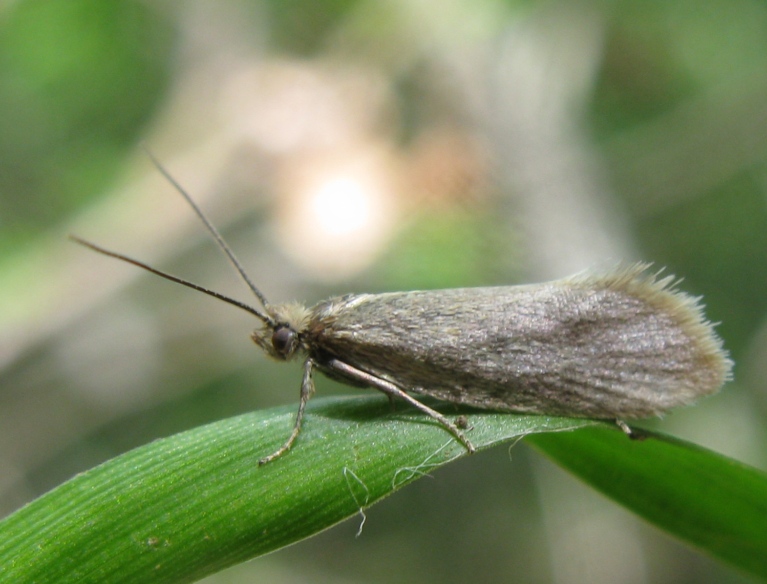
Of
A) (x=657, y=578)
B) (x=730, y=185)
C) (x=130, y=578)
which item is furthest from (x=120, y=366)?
(x=730, y=185)

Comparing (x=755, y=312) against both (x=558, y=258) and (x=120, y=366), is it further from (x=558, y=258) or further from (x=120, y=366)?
(x=120, y=366)

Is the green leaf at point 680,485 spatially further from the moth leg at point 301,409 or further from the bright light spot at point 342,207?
the bright light spot at point 342,207

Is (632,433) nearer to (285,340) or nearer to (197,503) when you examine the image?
(197,503)

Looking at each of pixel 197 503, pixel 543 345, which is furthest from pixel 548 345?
pixel 197 503

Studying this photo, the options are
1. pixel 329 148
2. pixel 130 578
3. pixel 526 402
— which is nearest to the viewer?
pixel 130 578

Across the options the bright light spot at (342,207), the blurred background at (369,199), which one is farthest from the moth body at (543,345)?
the bright light spot at (342,207)

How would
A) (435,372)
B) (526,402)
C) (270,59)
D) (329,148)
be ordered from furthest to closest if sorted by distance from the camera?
(270,59) < (329,148) < (435,372) < (526,402)
